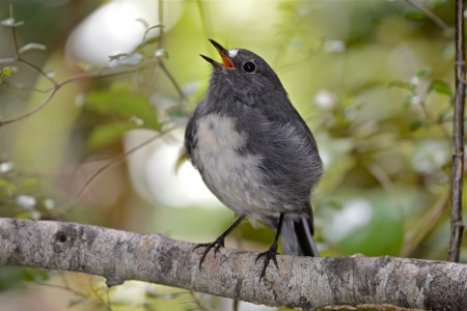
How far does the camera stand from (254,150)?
3.47 metres

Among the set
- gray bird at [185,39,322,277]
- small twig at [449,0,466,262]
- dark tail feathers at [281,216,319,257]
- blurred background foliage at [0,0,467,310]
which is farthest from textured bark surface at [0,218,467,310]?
blurred background foliage at [0,0,467,310]

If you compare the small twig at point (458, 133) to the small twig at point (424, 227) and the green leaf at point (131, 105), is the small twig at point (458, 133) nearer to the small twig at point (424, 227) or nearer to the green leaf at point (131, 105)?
the small twig at point (424, 227)

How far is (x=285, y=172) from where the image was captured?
3537 mm

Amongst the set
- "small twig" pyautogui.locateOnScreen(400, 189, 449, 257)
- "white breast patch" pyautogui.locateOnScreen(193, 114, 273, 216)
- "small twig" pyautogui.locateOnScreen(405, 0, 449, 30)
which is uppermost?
"small twig" pyautogui.locateOnScreen(405, 0, 449, 30)

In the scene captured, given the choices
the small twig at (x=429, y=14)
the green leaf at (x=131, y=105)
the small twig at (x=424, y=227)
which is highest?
the small twig at (x=429, y=14)

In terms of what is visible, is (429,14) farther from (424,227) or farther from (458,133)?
(424,227)

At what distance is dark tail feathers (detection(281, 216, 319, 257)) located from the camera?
3861mm

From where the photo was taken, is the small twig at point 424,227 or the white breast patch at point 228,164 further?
the small twig at point 424,227

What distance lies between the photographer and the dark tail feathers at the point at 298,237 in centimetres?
386

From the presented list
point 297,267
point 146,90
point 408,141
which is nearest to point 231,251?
point 297,267

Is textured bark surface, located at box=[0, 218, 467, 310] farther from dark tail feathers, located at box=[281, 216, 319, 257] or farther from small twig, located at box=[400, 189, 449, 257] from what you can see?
small twig, located at box=[400, 189, 449, 257]

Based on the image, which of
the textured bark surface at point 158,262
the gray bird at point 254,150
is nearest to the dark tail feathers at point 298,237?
the gray bird at point 254,150

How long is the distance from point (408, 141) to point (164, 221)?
191cm

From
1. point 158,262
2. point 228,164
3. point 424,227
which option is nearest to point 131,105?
point 228,164
